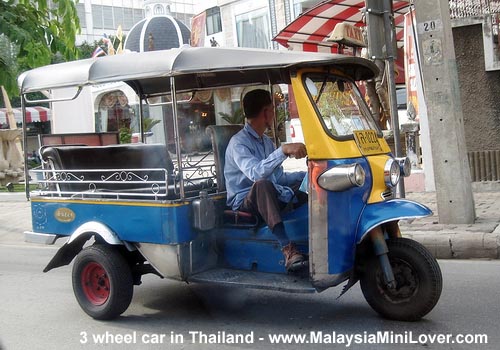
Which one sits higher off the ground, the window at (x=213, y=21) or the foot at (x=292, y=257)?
the window at (x=213, y=21)

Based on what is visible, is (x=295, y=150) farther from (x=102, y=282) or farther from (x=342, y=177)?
(x=102, y=282)

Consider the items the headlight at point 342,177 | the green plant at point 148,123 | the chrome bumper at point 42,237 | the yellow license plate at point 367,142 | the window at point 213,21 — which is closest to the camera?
the headlight at point 342,177

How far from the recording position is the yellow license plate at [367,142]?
4.48m

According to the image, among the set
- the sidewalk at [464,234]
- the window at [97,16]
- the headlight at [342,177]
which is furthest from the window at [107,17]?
the headlight at [342,177]

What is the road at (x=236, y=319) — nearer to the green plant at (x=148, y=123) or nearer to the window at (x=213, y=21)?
the green plant at (x=148, y=123)

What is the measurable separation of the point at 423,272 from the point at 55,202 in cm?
299

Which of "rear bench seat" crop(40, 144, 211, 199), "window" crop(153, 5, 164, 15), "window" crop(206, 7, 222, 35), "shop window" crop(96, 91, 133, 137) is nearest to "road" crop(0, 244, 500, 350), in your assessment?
"rear bench seat" crop(40, 144, 211, 199)

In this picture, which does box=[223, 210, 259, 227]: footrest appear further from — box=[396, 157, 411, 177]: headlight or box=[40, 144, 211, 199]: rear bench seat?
→ box=[396, 157, 411, 177]: headlight

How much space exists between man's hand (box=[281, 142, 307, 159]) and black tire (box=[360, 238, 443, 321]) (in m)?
0.87

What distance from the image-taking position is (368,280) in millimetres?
4461

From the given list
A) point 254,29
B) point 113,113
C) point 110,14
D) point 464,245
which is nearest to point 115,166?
point 464,245

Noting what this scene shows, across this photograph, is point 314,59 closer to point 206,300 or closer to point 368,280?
point 368,280

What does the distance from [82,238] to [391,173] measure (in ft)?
8.20

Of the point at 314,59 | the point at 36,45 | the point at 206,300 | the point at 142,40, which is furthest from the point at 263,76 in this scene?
the point at 142,40
